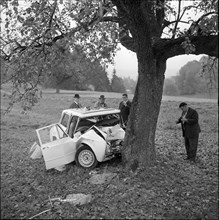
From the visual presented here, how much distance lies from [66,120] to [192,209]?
18.4 ft

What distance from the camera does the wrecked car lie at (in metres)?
8.59

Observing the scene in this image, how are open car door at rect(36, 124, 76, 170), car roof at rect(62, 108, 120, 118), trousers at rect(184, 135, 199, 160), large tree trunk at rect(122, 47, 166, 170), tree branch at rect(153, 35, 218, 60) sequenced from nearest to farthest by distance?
1. tree branch at rect(153, 35, 218, 60)
2. large tree trunk at rect(122, 47, 166, 170)
3. open car door at rect(36, 124, 76, 170)
4. trousers at rect(184, 135, 199, 160)
5. car roof at rect(62, 108, 120, 118)

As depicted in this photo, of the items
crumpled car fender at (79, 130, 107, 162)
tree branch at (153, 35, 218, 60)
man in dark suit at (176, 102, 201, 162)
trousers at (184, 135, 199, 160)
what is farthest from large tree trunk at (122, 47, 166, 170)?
trousers at (184, 135, 199, 160)

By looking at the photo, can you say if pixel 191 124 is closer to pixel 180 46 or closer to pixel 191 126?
pixel 191 126

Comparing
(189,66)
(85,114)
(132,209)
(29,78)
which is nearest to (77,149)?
(85,114)

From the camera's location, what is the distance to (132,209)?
6.12 metres

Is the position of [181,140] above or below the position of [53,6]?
below

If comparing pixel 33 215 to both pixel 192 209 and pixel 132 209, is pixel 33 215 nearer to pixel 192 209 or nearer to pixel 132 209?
pixel 132 209

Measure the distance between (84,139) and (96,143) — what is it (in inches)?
19.2

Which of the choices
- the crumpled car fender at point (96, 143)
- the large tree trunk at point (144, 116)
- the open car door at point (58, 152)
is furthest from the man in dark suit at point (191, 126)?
the open car door at point (58, 152)

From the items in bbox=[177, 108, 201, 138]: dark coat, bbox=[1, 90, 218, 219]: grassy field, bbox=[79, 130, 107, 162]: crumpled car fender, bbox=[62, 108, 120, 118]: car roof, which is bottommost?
bbox=[1, 90, 218, 219]: grassy field

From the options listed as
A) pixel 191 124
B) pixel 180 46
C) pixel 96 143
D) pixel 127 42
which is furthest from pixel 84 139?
pixel 180 46

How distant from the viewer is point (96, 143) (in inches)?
337

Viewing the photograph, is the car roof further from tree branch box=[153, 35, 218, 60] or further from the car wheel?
tree branch box=[153, 35, 218, 60]
